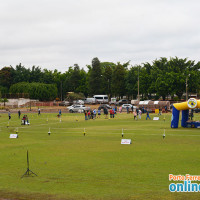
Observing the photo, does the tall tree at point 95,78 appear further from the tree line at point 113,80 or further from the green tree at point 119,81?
the green tree at point 119,81

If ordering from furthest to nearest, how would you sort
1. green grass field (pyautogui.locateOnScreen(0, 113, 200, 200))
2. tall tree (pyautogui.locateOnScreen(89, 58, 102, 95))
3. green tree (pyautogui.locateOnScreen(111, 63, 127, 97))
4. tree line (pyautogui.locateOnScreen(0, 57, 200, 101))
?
tall tree (pyautogui.locateOnScreen(89, 58, 102, 95)) → green tree (pyautogui.locateOnScreen(111, 63, 127, 97)) → tree line (pyautogui.locateOnScreen(0, 57, 200, 101)) → green grass field (pyautogui.locateOnScreen(0, 113, 200, 200))

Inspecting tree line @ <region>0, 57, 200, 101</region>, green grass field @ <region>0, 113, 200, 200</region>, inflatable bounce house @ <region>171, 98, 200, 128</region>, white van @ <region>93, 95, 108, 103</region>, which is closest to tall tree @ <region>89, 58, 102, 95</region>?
tree line @ <region>0, 57, 200, 101</region>

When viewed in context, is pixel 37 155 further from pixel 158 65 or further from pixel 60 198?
pixel 158 65

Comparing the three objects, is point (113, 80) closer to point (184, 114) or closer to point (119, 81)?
point (119, 81)

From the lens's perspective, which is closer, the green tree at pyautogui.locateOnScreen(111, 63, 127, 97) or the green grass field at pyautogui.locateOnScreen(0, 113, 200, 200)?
the green grass field at pyautogui.locateOnScreen(0, 113, 200, 200)

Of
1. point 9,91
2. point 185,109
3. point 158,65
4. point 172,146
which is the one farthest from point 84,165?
point 9,91

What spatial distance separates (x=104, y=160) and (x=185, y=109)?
72.6ft

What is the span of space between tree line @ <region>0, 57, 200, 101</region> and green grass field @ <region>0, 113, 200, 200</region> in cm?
6897

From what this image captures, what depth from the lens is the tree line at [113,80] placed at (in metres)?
100

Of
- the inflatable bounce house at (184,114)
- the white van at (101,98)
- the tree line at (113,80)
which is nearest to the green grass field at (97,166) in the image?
the inflatable bounce house at (184,114)

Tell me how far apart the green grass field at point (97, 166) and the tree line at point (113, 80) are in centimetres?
6897

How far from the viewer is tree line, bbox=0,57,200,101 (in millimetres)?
100062

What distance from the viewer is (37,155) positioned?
23.3 m

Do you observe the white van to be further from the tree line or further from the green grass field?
the green grass field
